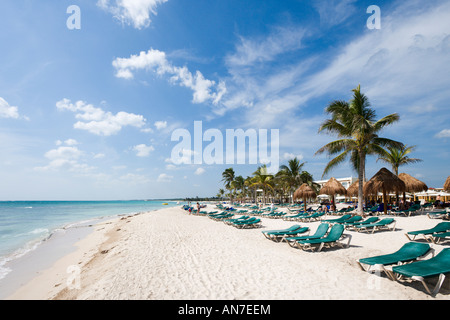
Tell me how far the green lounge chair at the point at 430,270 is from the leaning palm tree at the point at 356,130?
34.0 ft

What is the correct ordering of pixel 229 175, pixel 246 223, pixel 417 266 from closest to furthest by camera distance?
1. pixel 417 266
2. pixel 246 223
3. pixel 229 175

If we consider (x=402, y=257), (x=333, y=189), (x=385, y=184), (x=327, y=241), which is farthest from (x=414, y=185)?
(x=402, y=257)

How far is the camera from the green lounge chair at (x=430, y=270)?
340cm

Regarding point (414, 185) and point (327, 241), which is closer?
point (327, 241)

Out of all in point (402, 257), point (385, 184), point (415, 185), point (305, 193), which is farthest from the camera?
point (305, 193)

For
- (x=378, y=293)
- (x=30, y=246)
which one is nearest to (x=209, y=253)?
(x=378, y=293)

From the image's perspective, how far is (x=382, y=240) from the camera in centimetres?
763

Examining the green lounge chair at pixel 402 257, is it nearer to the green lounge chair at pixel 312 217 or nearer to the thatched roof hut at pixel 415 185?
the green lounge chair at pixel 312 217

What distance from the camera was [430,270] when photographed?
11.7 feet

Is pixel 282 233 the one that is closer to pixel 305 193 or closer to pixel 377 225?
pixel 377 225

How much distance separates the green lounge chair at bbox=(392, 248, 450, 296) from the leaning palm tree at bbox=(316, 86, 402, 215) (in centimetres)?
1036

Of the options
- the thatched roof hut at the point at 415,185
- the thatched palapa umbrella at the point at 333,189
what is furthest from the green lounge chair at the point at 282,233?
the thatched roof hut at the point at 415,185

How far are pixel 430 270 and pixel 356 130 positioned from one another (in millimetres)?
11070
